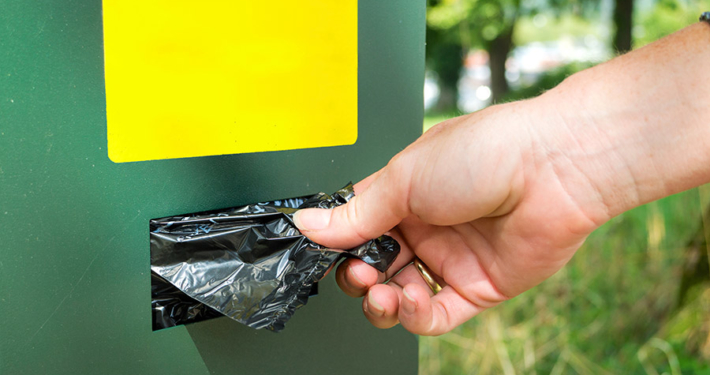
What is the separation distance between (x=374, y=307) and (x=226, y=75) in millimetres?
404

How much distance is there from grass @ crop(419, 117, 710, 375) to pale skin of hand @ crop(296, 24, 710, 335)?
1.59 meters

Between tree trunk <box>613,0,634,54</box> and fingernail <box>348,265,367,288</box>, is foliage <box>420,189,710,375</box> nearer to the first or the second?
fingernail <box>348,265,367,288</box>

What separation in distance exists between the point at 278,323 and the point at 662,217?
2.73 meters

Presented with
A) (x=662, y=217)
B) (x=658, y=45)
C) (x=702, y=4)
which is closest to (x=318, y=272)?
(x=658, y=45)

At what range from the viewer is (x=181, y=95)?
694mm

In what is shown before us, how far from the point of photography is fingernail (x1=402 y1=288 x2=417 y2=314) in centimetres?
82

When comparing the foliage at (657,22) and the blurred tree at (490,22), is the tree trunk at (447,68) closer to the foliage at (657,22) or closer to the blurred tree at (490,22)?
the blurred tree at (490,22)

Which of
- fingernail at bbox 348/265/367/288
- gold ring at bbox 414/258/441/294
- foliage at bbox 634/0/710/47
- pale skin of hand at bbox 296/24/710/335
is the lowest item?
Answer: gold ring at bbox 414/258/441/294

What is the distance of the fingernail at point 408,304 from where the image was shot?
823 millimetres

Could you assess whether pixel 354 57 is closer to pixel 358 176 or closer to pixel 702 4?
pixel 358 176

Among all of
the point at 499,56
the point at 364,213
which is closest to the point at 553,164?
the point at 364,213

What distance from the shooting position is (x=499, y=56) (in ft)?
29.7

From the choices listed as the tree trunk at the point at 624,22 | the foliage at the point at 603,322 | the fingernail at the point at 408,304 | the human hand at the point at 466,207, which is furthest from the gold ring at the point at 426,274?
the tree trunk at the point at 624,22

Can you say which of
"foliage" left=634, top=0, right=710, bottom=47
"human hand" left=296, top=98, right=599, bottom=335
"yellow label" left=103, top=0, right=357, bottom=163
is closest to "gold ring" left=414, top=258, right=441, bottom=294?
"human hand" left=296, top=98, right=599, bottom=335
